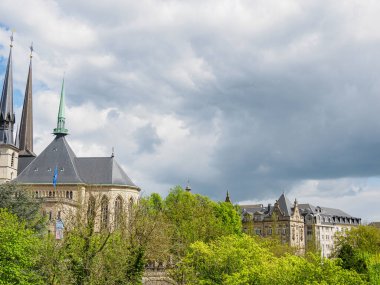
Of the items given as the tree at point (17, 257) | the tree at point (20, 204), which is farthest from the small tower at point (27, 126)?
the tree at point (17, 257)

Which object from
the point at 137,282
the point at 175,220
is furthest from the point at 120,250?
the point at 175,220

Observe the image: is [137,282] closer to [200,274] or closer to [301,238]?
[200,274]

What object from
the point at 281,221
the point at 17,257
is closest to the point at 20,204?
the point at 17,257

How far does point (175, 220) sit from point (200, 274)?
36.2 meters

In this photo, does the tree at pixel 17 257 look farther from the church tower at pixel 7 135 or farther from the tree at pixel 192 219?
the church tower at pixel 7 135

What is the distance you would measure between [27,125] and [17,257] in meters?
94.3

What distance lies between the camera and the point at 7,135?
117812 mm

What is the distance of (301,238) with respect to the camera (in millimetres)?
153625

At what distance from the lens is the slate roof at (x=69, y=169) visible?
109m

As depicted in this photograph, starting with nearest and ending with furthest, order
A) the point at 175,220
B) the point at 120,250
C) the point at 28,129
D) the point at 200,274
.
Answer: the point at 120,250 < the point at 200,274 < the point at 175,220 < the point at 28,129

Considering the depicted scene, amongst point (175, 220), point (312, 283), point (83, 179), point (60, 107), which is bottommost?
point (312, 283)

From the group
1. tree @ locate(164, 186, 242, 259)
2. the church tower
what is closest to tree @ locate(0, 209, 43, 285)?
tree @ locate(164, 186, 242, 259)

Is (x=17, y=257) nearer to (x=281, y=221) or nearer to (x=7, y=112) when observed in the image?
(x=7, y=112)

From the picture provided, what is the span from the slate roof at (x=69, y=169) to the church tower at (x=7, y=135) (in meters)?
6.63
